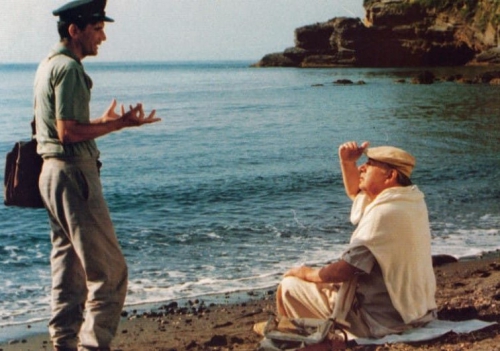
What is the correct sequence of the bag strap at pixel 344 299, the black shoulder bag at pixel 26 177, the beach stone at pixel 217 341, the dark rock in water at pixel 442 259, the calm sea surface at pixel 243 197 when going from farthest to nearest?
1. the calm sea surface at pixel 243 197
2. the dark rock in water at pixel 442 259
3. the beach stone at pixel 217 341
4. the bag strap at pixel 344 299
5. the black shoulder bag at pixel 26 177

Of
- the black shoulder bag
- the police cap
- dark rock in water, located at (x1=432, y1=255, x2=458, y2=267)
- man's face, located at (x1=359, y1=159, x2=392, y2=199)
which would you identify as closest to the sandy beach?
dark rock in water, located at (x1=432, y1=255, x2=458, y2=267)

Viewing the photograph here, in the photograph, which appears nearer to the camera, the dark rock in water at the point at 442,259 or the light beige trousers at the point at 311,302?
the light beige trousers at the point at 311,302

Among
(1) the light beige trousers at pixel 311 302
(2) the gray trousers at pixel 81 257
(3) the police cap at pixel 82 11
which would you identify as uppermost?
(3) the police cap at pixel 82 11

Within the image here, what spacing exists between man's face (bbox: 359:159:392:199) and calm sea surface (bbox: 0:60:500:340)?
4.13 metres

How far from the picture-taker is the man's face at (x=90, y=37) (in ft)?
14.6

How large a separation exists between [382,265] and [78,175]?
1.96 meters

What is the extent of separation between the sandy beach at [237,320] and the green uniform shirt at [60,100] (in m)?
2.18

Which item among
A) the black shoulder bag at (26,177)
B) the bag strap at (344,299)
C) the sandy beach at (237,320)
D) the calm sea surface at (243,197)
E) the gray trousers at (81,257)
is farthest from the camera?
the calm sea surface at (243,197)

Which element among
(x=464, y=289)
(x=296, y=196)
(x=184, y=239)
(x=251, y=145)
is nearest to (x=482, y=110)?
(x=251, y=145)

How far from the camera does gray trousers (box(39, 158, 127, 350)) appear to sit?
14.3ft

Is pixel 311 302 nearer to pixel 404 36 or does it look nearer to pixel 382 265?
pixel 382 265

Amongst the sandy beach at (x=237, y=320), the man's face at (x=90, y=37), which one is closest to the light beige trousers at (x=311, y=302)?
the sandy beach at (x=237, y=320)

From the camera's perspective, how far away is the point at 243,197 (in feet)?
52.6

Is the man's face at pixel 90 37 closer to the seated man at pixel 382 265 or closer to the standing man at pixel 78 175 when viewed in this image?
the standing man at pixel 78 175
